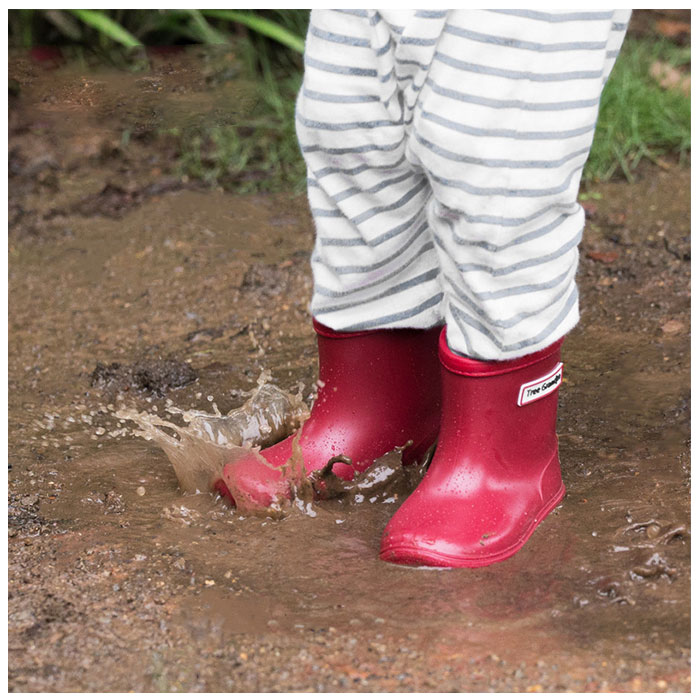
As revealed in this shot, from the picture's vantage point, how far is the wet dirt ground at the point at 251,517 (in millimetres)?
1118

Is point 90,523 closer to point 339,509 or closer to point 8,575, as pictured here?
point 8,575

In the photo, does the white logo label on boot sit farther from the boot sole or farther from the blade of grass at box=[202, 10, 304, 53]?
the blade of grass at box=[202, 10, 304, 53]

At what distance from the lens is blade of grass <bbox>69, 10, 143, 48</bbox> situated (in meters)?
2.86

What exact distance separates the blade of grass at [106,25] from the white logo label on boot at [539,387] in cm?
202

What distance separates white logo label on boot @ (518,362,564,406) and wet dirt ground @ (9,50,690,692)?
7.3 inches

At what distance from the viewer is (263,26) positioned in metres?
3.00

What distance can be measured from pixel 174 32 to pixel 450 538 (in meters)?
2.31

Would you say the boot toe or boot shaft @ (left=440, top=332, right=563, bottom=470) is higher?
boot shaft @ (left=440, top=332, right=563, bottom=470)

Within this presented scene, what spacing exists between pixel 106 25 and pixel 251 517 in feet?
6.41

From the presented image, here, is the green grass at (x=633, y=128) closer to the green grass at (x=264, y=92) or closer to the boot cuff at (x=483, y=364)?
the green grass at (x=264, y=92)

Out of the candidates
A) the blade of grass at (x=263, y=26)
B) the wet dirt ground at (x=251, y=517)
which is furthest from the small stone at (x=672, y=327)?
the blade of grass at (x=263, y=26)

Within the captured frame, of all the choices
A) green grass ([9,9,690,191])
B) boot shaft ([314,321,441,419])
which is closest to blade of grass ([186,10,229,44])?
green grass ([9,9,690,191])

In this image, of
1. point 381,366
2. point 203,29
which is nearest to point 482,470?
point 381,366

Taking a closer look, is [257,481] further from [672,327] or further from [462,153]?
[672,327]
